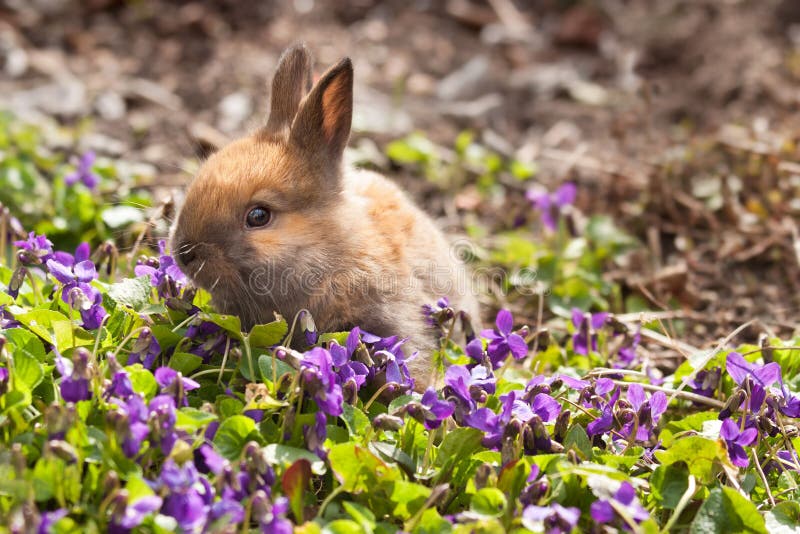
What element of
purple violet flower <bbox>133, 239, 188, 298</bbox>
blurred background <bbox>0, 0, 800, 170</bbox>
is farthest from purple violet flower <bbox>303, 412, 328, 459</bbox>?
blurred background <bbox>0, 0, 800, 170</bbox>

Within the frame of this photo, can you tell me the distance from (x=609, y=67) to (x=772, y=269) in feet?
9.90

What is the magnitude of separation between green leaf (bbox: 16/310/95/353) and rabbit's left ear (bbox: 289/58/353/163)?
52.1 inches

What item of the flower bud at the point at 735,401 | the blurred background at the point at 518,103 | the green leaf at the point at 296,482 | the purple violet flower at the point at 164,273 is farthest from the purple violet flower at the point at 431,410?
the blurred background at the point at 518,103

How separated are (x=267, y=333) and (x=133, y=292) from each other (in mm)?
655

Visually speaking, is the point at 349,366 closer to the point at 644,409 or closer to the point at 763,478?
the point at 644,409

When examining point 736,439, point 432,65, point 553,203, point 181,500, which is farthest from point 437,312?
point 432,65

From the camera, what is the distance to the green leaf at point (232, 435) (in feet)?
9.90

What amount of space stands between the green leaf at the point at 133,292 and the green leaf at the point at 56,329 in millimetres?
260

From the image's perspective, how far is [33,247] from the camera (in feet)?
12.0

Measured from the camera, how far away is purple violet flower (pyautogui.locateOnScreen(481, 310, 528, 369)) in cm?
374

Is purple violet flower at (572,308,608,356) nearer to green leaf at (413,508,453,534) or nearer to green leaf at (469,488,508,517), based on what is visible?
green leaf at (469,488,508,517)

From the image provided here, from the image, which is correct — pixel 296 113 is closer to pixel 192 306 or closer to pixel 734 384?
pixel 192 306

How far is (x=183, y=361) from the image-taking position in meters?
3.41

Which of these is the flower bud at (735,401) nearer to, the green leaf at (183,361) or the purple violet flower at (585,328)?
the purple violet flower at (585,328)
